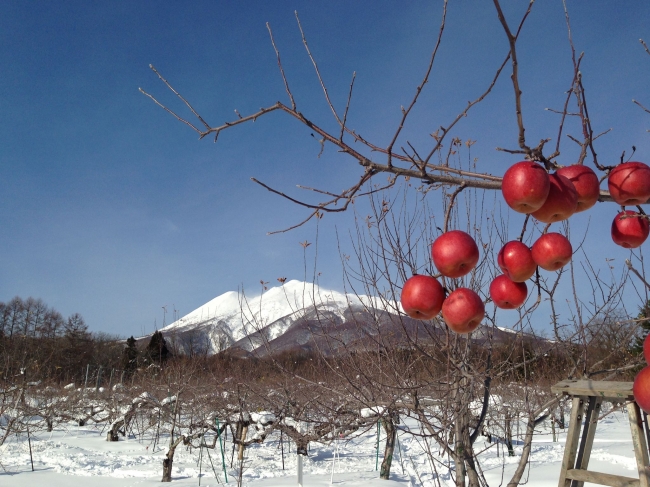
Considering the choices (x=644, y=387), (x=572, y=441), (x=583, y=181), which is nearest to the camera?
(x=644, y=387)

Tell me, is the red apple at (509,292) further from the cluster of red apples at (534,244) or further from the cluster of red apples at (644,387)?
the cluster of red apples at (644,387)

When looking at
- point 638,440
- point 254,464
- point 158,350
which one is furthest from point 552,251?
point 158,350

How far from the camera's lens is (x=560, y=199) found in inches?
26.0

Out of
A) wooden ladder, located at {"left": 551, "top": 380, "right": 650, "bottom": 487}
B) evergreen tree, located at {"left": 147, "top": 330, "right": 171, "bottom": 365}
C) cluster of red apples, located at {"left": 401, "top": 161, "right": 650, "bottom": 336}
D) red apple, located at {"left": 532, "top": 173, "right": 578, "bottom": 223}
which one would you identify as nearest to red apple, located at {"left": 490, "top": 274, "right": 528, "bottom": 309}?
cluster of red apples, located at {"left": 401, "top": 161, "right": 650, "bottom": 336}

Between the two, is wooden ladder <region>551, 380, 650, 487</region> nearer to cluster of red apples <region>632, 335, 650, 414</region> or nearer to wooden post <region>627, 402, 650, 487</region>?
wooden post <region>627, 402, 650, 487</region>

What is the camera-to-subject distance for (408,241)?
381 cm

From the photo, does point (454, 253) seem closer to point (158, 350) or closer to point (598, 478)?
point (598, 478)

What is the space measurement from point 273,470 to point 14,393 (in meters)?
5.38

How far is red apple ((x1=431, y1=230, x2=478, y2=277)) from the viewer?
0.78 metres

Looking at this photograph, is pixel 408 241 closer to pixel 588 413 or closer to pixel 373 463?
pixel 588 413

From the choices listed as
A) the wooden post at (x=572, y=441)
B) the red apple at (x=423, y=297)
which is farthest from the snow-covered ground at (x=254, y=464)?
the red apple at (x=423, y=297)

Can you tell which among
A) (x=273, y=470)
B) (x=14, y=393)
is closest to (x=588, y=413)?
(x=273, y=470)

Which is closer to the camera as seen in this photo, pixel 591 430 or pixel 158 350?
pixel 591 430

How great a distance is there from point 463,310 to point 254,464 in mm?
10553
